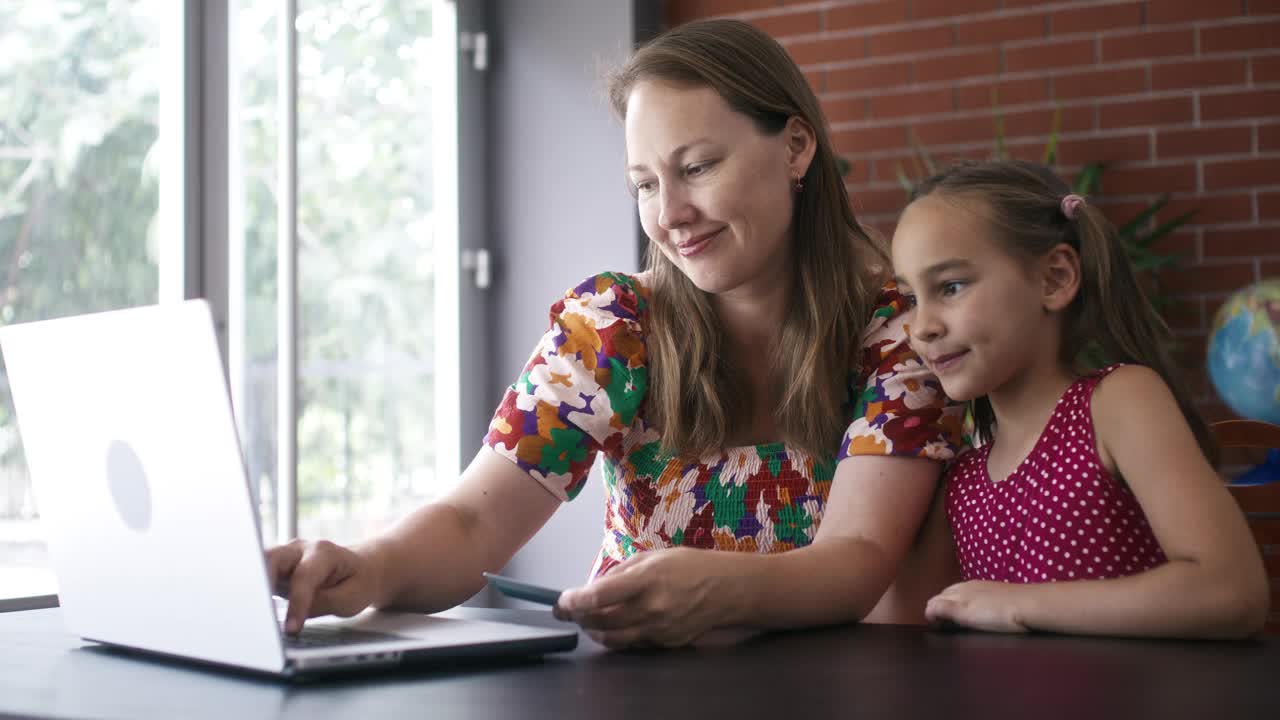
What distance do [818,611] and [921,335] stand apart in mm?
373

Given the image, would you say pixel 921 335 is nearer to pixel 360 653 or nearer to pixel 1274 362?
pixel 360 653

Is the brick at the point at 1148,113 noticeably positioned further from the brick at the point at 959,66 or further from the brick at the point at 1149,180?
the brick at the point at 959,66

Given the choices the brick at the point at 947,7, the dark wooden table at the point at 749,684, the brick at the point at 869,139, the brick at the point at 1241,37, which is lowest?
the dark wooden table at the point at 749,684

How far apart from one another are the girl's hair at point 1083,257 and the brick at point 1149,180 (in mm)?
2123

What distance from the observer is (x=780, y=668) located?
2.74ft

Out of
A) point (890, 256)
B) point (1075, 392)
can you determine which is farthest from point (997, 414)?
point (890, 256)

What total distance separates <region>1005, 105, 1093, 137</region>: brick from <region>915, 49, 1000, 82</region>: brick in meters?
0.15

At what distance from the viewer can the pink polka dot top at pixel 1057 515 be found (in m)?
1.23

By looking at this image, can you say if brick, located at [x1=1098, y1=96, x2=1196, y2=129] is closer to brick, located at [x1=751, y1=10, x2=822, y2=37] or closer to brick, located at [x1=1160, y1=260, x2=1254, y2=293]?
brick, located at [x1=1160, y1=260, x2=1254, y2=293]

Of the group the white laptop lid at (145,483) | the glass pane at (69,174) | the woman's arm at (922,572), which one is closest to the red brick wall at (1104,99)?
the glass pane at (69,174)

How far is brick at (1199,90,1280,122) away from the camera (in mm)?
3219

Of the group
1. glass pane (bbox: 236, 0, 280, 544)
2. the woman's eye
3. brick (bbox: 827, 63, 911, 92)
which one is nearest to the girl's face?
the woman's eye

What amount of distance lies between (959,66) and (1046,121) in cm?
29

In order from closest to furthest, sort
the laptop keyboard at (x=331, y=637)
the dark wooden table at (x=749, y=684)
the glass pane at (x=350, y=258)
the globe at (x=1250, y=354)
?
the dark wooden table at (x=749, y=684), the laptop keyboard at (x=331, y=637), the globe at (x=1250, y=354), the glass pane at (x=350, y=258)
